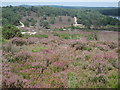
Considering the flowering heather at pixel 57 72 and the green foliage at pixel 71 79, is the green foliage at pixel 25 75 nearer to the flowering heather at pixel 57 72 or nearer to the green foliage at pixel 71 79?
the flowering heather at pixel 57 72

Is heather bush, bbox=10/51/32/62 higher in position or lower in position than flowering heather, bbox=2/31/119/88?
higher

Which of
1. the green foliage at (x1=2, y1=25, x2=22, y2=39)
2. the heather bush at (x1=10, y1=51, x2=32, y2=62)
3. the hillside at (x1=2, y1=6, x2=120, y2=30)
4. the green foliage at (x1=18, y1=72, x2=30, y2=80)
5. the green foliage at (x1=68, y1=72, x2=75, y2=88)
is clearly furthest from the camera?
the hillside at (x1=2, y1=6, x2=120, y2=30)

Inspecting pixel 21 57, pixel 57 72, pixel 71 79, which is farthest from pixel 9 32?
pixel 71 79

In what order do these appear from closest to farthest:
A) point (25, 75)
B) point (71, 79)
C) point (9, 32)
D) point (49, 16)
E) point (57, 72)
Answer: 1. point (71, 79)
2. point (25, 75)
3. point (57, 72)
4. point (9, 32)
5. point (49, 16)

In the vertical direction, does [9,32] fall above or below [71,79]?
above

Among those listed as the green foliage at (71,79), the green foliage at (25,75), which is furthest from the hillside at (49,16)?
the green foliage at (25,75)

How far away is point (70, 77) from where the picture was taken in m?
4.86

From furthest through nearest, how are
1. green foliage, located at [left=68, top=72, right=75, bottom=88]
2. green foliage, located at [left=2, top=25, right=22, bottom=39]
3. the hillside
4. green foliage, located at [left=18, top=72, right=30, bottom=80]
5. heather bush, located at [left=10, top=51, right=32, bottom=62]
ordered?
1. the hillside
2. green foliage, located at [left=2, top=25, right=22, bottom=39]
3. heather bush, located at [left=10, top=51, right=32, bottom=62]
4. green foliage, located at [left=18, top=72, right=30, bottom=80]
5. green foliage, located at [left=68, top=72, right=75, bottom=88]

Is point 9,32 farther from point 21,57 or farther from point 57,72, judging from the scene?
point 57,72

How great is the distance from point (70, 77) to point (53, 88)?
31.2 inches

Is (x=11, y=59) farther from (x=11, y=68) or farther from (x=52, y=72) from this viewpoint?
(x=52, y=72)

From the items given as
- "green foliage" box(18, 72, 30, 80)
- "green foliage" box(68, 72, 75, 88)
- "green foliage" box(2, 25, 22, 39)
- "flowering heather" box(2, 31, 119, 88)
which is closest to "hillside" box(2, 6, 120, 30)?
"green foliage" box(2, 25, 22, 39)

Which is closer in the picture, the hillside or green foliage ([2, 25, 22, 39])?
green foliage ([2, 25, 22, 39])

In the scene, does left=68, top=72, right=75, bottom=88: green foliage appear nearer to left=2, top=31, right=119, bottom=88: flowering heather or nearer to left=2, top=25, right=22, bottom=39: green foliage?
left=2, top=31, right=119, bottom=88: flowering heather
